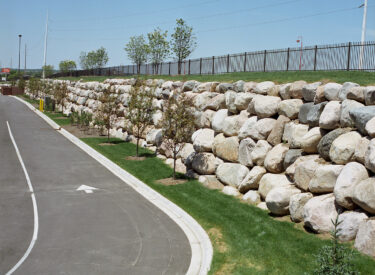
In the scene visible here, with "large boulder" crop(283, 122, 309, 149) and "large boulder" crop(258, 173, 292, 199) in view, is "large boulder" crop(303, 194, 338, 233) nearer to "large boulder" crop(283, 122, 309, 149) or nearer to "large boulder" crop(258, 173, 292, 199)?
"large boulder" crop(258, 173, 292, 199)

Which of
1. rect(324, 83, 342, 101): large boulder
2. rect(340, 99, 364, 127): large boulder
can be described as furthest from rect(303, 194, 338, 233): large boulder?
rect(324, 83, 342, 101): large boulder

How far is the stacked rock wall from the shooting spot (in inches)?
423

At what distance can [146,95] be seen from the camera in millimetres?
24531

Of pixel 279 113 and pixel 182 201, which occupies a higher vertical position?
pixel 279 113

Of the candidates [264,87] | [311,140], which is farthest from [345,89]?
[264,87]

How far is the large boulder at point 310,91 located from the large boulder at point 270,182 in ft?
9.58

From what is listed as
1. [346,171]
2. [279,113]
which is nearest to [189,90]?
[279,113]

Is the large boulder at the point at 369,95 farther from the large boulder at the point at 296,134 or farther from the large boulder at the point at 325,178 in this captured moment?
the large boulder at the point at 296,134

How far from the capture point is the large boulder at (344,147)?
447 inches

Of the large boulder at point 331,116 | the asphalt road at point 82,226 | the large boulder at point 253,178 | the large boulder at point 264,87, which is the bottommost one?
the asphalt road at point 82,226

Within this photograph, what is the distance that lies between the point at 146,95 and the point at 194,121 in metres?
6.05

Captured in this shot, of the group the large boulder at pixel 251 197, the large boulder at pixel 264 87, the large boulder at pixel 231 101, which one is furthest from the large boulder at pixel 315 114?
the large boulder at pixel 231 101

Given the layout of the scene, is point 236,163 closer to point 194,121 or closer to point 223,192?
point 223,192

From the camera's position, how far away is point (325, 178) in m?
11.7
